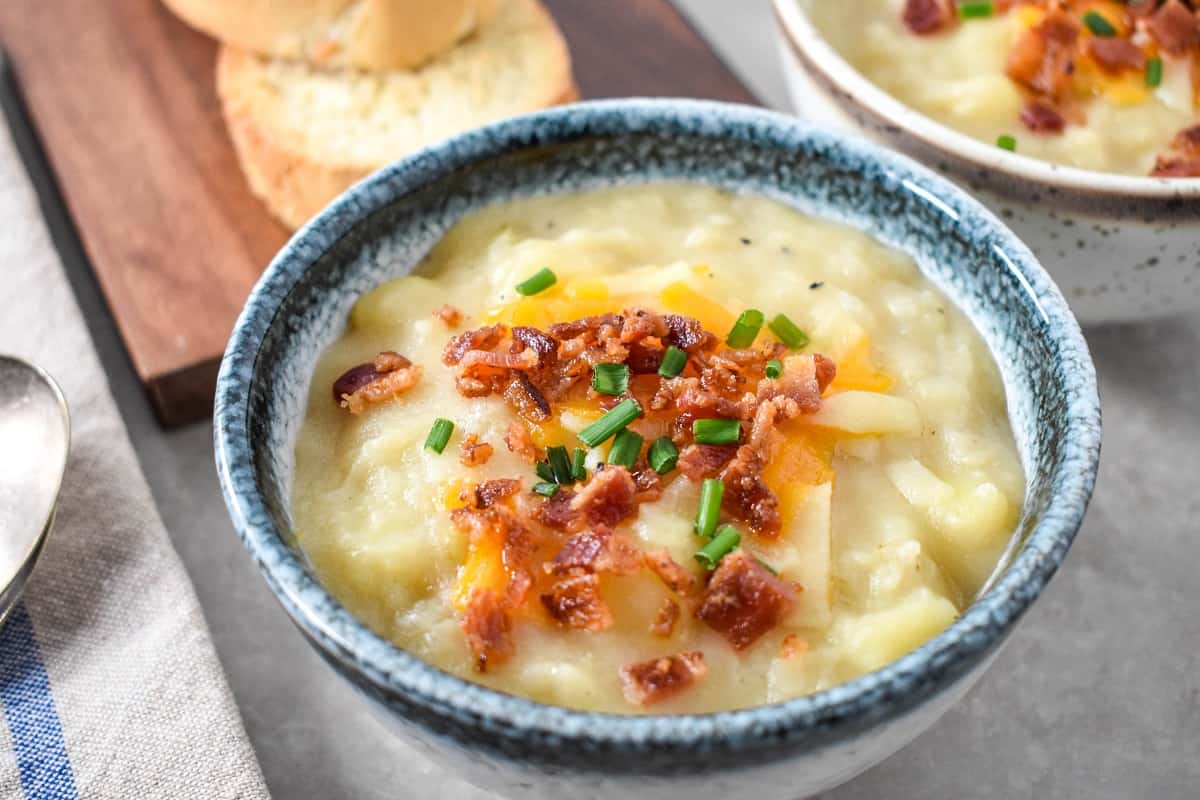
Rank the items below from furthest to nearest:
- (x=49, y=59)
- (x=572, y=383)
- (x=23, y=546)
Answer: (x=49, y=59) → (x=23, y=546) → (x=572, y=383)

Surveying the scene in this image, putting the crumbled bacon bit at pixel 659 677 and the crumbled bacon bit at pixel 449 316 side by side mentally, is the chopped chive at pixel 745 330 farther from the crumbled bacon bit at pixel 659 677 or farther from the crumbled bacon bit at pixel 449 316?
the crumbled bacon bit at pixel 659 677

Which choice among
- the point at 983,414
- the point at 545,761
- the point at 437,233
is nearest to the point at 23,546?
the point at 437,233

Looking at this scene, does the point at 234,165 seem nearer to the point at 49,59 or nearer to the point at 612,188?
the point at 49,59

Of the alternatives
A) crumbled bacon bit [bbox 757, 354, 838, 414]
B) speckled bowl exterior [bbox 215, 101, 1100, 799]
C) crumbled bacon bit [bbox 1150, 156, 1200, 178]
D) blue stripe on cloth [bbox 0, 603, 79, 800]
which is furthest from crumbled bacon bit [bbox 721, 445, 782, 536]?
crumbled bacon bit [bbox 1150, 156, 1200, 178]

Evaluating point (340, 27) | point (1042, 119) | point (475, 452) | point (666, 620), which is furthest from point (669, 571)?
point (340, 27)

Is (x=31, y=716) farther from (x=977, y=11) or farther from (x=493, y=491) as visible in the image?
(x=977, y=11)

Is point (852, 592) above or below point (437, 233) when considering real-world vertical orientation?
below
